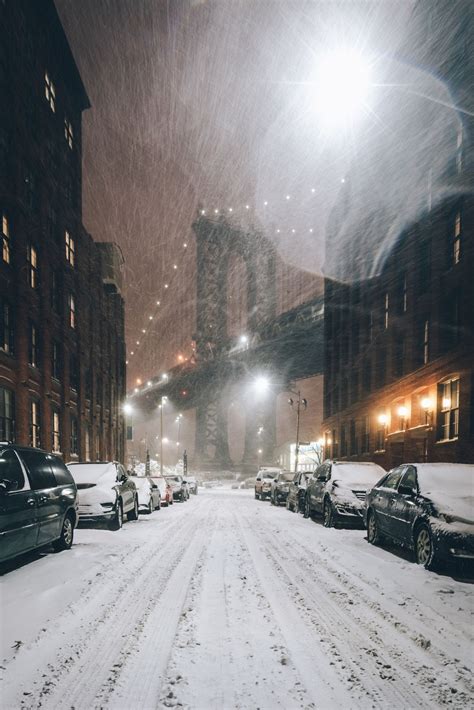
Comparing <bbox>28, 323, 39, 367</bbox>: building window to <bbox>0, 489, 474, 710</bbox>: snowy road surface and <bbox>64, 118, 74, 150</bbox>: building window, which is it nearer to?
<bbox>64, 118, 74, 150</bbox>: building window

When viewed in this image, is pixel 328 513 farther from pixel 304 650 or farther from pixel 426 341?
pixel 426 341

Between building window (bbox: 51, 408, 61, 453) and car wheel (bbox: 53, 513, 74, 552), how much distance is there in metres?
20.0

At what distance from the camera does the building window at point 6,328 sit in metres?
22.3

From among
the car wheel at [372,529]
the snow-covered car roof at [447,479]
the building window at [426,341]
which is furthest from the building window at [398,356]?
the snow-covered car roof at [447,479]

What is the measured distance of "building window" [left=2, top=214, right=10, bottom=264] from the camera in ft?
75.2

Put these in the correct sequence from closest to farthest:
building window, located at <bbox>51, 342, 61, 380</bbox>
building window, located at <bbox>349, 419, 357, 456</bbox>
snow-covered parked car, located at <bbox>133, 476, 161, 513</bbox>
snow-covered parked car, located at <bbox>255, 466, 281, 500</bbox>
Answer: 1. snow-covered parked car, located at <bbox>133, 476, 161, 513</bbox>
2. building window, located at <bbox>51, 342, 61, 380</bbox>
3. snow-covered parked car, located at <bbox>255, 466, 281, 500</bbox>
4. building window, located at <bbox>349, 419, 357, 456</bbox>

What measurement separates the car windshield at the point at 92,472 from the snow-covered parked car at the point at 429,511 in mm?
6270

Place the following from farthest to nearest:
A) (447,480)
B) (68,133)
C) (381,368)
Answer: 1. (381,368)
2. (68,133)
3. (447,480)

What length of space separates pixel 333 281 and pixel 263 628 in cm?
4706

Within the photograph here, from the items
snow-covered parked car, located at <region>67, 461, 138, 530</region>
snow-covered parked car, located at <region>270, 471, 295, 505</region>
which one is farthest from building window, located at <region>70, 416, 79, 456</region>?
snow-covered parked car, located at <region>67, 461, 138, 530</region>

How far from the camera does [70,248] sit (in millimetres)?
33750

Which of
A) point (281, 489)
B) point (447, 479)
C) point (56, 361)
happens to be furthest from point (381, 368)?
point (447, 479)

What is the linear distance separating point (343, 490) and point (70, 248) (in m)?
25.3

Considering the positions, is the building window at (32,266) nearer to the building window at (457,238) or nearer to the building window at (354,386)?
the building window at (457,238)
